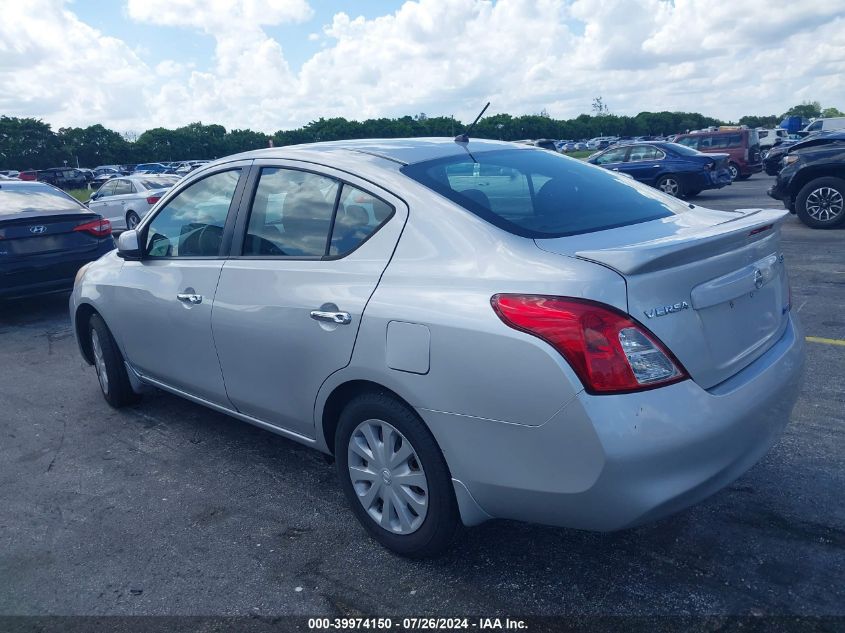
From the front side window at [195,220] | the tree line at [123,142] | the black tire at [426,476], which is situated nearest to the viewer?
the black tire at [426,476]

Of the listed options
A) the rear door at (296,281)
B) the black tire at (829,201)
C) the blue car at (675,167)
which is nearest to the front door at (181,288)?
the rear door at (296,281)

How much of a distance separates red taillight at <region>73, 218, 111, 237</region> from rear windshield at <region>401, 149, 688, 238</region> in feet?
20.6

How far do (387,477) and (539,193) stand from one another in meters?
1.41

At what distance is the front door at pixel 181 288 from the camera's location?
377cm

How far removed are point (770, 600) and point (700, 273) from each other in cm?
120

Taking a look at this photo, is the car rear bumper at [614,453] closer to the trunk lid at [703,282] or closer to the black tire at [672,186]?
the trunk lid at [703,282]

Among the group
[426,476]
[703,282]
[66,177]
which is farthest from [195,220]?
[66,177]

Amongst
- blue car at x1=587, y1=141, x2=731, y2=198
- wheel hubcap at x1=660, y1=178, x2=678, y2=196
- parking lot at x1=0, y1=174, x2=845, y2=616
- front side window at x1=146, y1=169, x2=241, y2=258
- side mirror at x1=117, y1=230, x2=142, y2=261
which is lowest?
parking lot at x1=0, y1=174, x2=845, y2=616

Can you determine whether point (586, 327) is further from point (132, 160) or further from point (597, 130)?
point (597, 130)

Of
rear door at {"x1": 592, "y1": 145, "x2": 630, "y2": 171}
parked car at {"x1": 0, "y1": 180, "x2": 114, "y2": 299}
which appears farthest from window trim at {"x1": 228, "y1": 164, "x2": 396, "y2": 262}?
rear door at {"x1": 592, "y1": 145, "x2": 630, "y2": 171}

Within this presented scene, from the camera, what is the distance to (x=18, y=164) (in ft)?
239

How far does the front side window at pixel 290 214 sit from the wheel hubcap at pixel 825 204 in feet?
33.9

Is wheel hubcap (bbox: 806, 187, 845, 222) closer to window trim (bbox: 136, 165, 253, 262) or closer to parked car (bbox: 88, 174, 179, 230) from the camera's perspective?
window trim (bbox: 136, 165, 253, 262)

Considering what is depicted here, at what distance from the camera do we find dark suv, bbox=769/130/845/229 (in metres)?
11.0
